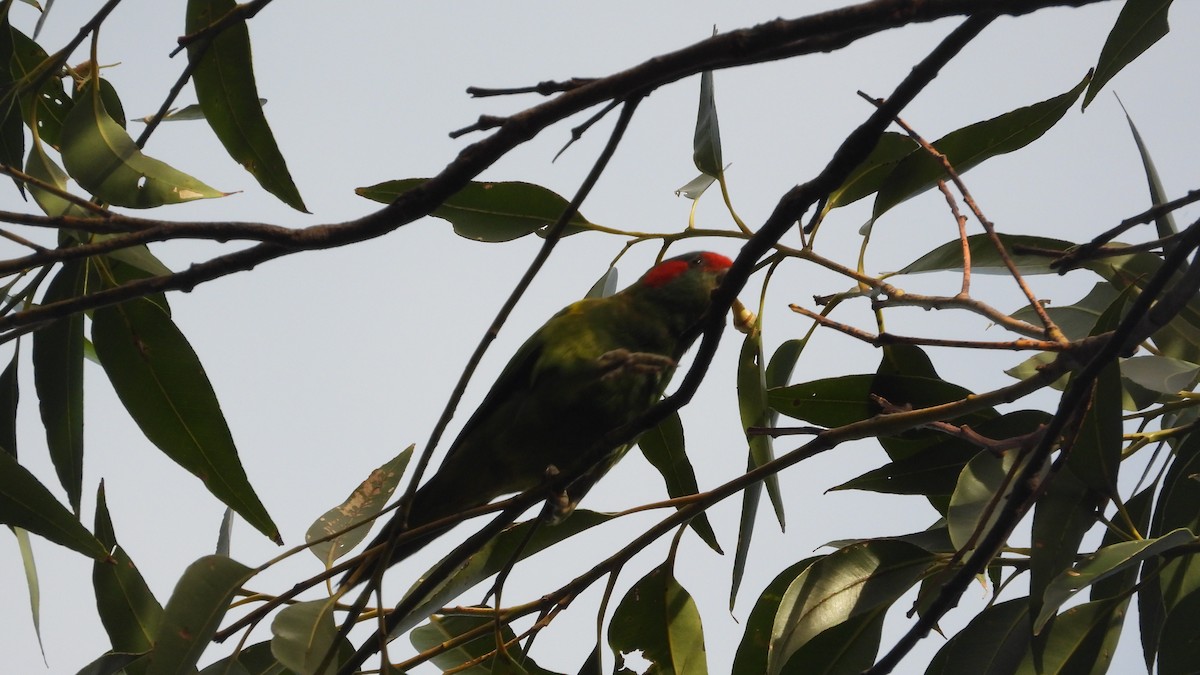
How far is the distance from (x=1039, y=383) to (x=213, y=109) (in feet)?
5.74

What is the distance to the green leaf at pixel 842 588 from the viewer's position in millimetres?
2047

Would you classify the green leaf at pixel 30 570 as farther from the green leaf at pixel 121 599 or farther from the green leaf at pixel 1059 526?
the green leaf at pixel 1059 526

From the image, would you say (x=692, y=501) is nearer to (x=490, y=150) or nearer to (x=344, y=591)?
(x=344, y=591)

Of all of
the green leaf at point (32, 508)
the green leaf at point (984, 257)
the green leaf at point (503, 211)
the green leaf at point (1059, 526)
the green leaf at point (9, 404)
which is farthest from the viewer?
the green leaf at point (9, 404)

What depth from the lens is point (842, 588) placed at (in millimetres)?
2111

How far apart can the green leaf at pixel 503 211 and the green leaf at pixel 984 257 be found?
0.81 meters

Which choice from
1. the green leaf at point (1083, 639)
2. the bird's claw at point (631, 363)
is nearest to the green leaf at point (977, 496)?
the green leaf at point (1083, 639)

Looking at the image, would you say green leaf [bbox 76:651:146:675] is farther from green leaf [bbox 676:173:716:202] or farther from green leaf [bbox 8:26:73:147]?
green leaf [bbox 676:173:716:202]

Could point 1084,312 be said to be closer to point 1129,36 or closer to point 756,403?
point 1129,36

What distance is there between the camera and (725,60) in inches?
53.7

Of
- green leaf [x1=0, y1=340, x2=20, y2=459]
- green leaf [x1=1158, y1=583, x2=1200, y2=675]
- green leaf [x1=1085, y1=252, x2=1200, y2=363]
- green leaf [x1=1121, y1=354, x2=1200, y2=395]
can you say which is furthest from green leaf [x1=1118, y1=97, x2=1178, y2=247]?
green leaf [x1=0, y1=340, x2=20, y2=459]

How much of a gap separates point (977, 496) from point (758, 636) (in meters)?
0.72

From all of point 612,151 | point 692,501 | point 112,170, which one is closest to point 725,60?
point 612,151

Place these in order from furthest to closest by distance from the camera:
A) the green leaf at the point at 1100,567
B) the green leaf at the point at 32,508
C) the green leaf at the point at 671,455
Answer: the green leaf at the point at 671,455 → the green leaf at the point at 32,508 → the green leaf at the point at 1100,567
